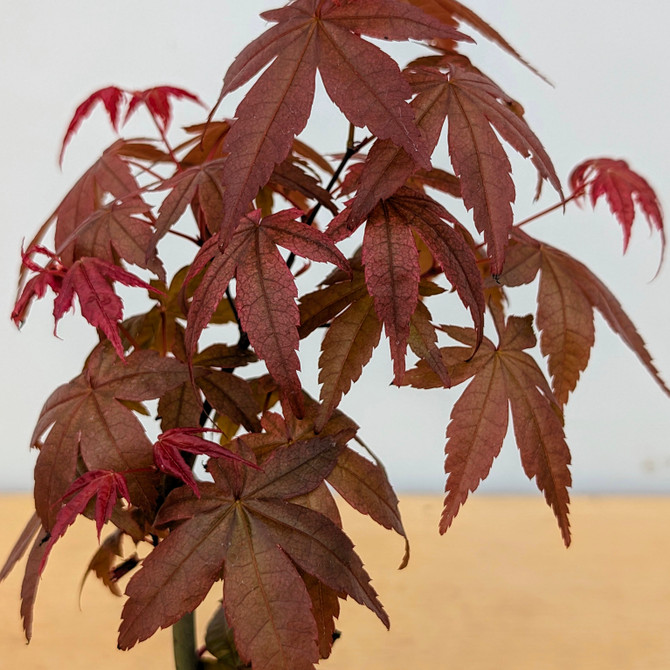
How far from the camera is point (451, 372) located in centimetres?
51

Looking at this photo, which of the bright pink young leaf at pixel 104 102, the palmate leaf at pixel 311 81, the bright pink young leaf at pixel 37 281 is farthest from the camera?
the bright pink young leaf at pixel 104 102

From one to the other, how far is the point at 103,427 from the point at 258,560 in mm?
119

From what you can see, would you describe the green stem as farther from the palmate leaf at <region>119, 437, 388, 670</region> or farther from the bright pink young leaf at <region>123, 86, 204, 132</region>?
the bright pink young leaf at <region>123, 86, 204, 132</region>

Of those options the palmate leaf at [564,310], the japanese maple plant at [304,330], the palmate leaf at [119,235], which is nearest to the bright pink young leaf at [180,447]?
the japanese maple plant at [304,330]

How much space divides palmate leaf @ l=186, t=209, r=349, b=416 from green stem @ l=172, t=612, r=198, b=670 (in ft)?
0.91

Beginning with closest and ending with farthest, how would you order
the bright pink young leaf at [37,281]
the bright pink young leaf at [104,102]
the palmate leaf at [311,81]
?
the palmate leaf at [311,81], the bright pink young leaf at [37,281], the bright pink young leaf at [104,102]

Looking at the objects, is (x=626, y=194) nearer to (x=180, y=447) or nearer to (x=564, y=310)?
(x=564, y=310)

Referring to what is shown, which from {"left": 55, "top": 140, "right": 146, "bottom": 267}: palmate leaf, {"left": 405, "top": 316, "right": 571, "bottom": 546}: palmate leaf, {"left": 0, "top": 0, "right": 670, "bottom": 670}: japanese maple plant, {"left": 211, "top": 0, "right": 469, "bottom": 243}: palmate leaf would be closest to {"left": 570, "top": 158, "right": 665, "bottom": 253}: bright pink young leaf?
{"left": 0, "top": 0, "right": 670, "bottom": 670}: japanese maple plant

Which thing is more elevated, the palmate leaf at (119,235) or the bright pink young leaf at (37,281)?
the palmate leaf at (119,235)

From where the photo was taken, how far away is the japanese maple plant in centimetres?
41

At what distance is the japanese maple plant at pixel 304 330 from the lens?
16.2 inches

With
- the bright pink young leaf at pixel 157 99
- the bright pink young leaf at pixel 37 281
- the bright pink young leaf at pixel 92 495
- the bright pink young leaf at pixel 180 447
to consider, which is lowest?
the bright pink young leaf at pixel 92 495

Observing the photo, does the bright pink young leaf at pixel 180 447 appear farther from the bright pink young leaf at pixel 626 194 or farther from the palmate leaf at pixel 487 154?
the bright pink young leaf at pixel 626 194

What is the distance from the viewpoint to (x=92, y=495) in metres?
0.45
